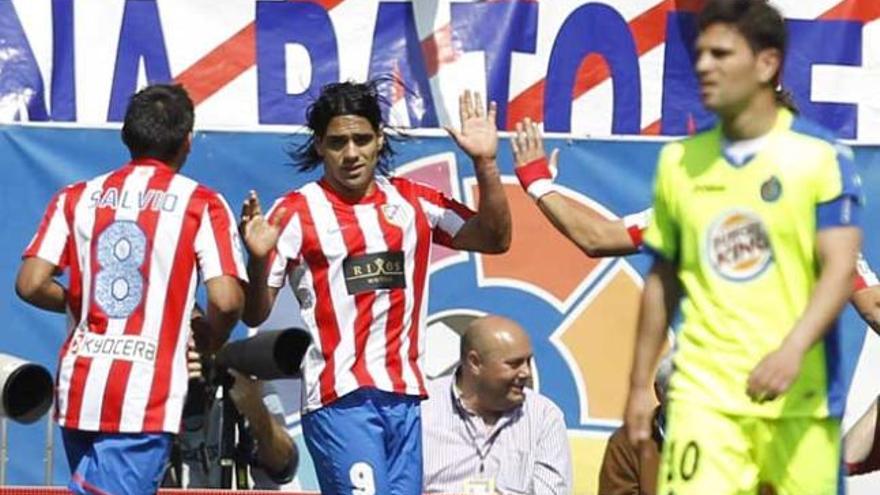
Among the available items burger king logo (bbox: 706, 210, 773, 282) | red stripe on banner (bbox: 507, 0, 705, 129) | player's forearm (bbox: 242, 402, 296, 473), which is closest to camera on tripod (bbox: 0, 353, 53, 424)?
player's forearm (bbox: 242, 402, 296, 473)

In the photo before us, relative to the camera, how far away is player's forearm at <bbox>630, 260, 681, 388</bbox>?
19.8ft

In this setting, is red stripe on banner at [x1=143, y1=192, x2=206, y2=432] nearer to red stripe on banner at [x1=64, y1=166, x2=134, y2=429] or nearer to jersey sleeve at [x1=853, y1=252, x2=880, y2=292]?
red stripe on banner at [x1=64, y1=166, x2=134, y2=429]

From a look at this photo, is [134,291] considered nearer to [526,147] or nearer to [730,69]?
[526,147]

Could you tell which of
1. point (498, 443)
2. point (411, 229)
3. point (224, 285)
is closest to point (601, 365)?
point (498, 443)

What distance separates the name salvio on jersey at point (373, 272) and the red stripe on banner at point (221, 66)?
2074mm

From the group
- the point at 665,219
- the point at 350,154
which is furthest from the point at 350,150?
the point at 665,219

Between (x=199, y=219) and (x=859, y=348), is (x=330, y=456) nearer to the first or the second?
(x=199, y=219)

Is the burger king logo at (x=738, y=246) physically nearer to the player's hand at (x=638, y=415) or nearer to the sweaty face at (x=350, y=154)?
the player's hand at (x=638, y=415)

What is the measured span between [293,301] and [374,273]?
1845 mm

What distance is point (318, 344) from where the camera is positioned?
25.9ft

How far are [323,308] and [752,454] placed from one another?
2.29 meters

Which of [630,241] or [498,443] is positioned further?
[498,443]

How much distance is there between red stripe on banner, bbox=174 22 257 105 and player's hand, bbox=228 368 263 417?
49.0 inches

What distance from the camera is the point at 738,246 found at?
5.96 m
